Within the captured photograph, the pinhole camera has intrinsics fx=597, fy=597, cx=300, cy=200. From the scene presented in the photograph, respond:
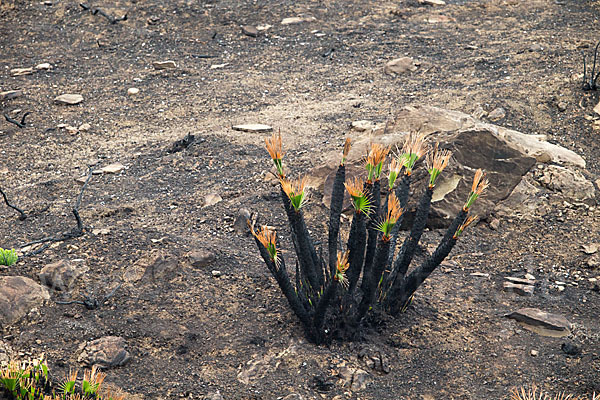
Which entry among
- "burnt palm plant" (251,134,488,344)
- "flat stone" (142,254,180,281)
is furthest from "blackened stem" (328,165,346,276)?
"flat stone" (142,254,180,281)

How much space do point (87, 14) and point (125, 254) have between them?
20.3 ft

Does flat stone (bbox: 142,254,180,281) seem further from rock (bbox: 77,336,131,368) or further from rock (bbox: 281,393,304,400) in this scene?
rock (bbox: 281,393,304,400)

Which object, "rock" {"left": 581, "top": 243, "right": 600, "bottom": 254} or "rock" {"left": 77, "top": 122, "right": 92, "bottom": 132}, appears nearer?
"rock" {"left": 581, "top": 243, "right": 600, "bottom": 254}

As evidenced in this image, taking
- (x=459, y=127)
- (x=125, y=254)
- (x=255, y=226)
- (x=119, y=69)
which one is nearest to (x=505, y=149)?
(x=459, y=127)

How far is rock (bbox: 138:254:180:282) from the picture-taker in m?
3.71

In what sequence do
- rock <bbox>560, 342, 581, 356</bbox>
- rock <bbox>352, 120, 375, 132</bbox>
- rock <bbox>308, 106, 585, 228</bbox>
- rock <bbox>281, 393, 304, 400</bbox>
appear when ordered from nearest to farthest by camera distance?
rock <bbox>281, 393, 304, 400</bbox> → rock <bbox>560, 342, 581, 356</bbox> → rock <bbox>308, 106, 585, 228</bbox> → rock <bbox>352, 120, 375, 132</bbox>

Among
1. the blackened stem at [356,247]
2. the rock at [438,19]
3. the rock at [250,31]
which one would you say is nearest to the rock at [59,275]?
the blackened stem at [356,247]

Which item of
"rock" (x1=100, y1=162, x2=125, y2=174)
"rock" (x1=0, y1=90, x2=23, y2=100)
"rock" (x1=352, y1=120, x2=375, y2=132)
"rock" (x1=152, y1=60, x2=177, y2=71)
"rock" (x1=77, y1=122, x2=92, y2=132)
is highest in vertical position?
"rock" (x1=352, y1=120, x2=375, y2=132)

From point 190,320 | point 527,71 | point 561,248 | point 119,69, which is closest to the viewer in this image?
point 190,320

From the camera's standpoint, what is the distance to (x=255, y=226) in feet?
14.5

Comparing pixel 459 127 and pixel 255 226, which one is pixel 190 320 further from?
pixel 459 127

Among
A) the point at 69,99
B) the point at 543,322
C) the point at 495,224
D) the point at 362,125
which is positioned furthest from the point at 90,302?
the point at 69,99

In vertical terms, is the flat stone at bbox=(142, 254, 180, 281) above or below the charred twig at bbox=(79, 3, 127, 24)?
above

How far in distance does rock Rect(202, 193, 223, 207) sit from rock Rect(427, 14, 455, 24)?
17.6 feet
